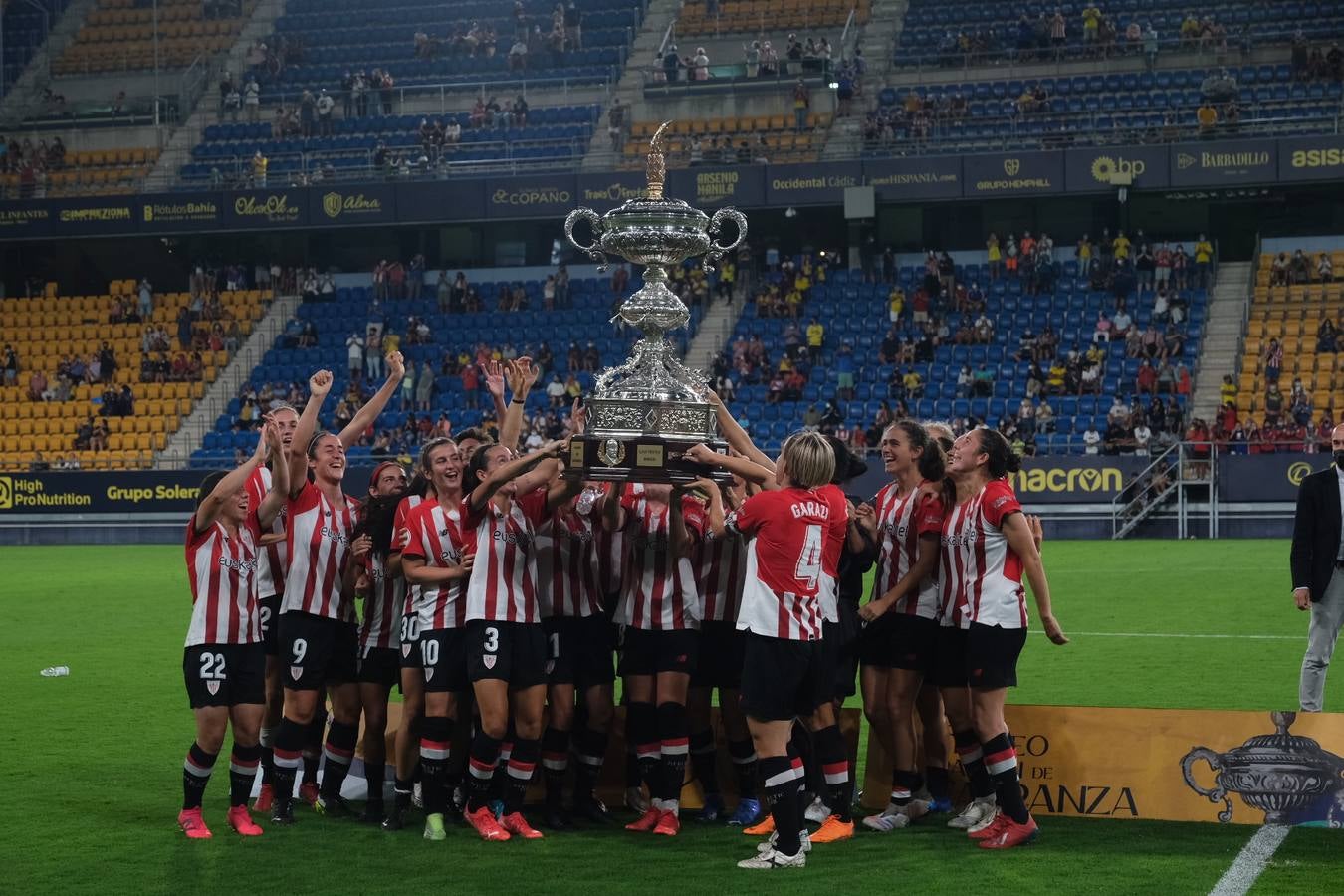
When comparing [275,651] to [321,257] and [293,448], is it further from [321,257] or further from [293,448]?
[321,257]

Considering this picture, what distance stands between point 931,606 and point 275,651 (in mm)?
3329

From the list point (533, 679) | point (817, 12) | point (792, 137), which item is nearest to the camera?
point (533, 679)

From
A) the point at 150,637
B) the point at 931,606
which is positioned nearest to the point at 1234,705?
the point at 931,606

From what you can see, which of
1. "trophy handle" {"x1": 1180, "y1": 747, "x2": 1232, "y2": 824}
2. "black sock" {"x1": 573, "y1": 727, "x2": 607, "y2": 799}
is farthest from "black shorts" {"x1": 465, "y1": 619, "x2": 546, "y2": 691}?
"trophy handle" {"x1": 1180, "y1": 747, "x2": 1232, "y2": 824}

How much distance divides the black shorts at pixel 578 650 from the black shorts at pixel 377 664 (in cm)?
79

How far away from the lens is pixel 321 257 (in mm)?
39844

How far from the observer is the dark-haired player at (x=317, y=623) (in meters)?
8.13

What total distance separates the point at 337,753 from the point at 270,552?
Result: 1063mm

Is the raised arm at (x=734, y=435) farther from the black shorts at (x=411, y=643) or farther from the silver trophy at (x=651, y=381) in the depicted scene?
the black shorts at (x=411, y=643)

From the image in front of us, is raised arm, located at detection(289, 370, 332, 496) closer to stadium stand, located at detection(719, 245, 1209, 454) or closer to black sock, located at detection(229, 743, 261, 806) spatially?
black sock, located at detection(229, 743, 261, 806)

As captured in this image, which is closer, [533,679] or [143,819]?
[533,679]

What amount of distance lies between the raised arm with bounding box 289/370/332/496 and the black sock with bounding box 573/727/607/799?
185 centimetres

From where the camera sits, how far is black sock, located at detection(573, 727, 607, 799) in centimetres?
817

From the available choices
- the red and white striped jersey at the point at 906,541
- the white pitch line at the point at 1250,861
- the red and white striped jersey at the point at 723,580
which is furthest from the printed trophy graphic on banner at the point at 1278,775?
the red and white striped jersey at the point at 723,580
